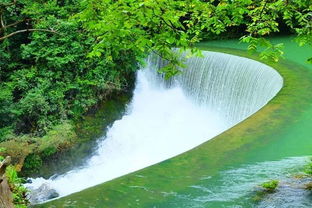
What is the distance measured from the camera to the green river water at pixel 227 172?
4707 mm

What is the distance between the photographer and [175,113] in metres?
10.9

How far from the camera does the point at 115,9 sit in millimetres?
2859

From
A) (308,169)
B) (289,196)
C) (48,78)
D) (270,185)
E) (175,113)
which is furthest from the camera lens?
(175,113)

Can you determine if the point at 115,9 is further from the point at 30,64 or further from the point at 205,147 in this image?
the point at 30,64

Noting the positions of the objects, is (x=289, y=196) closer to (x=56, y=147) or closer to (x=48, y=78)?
(x=56, y=147)

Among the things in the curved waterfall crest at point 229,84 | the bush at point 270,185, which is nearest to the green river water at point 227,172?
the bush at point 270,185

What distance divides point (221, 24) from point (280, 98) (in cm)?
478

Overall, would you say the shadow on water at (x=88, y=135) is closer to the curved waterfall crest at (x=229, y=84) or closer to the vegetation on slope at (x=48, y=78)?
the vegetation on slope at (x=48, y=78)

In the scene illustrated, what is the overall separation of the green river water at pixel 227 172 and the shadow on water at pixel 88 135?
2889mm

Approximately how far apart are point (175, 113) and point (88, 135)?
2831 mm

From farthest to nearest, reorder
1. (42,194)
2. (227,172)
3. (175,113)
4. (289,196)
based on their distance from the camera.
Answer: (175,113), (42,194), (227,172), (289,196)

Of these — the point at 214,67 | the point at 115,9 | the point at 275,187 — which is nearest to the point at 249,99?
the point at 214,67

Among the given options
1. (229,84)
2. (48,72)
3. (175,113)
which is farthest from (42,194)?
(229,84)

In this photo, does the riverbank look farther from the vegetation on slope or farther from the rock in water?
the rock in water
